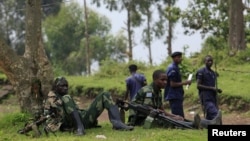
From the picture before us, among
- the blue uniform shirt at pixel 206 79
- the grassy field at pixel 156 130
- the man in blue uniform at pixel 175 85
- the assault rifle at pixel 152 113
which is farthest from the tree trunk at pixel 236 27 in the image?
the assault rifle at pixel 152 113

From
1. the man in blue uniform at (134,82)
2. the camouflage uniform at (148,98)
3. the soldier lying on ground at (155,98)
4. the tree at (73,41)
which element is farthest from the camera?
the tree at (73,41)

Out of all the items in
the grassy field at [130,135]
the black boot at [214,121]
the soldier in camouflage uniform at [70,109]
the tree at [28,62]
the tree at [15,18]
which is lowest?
the grassy field at [130,135]

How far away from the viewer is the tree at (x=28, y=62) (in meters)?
10.8

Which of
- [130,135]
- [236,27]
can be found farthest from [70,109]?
[236,27]

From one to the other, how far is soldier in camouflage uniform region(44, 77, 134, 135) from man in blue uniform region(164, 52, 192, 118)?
1232 mm

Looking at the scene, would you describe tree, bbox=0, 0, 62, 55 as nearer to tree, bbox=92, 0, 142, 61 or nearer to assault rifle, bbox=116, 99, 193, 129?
tree, bbox=92, 0, 142, 61

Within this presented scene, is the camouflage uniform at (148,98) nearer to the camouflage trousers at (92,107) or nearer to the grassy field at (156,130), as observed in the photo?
the grassy field at (156,130)

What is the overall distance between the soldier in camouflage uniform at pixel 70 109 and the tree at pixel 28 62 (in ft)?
6.22

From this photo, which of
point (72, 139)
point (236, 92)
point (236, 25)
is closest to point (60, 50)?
point (236, 25)

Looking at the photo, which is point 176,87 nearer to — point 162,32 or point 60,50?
point 162,32

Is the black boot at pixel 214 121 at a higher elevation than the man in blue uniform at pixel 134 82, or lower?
lower

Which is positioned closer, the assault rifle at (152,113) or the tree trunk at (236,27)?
the assault rifle at (152,113)

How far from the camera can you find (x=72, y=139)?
800 cm

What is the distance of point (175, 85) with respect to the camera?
9.72 metres
